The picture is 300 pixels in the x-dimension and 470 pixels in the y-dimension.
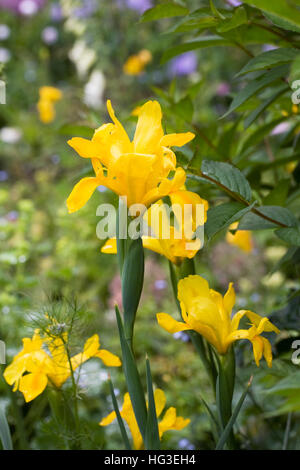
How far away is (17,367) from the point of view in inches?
22.9

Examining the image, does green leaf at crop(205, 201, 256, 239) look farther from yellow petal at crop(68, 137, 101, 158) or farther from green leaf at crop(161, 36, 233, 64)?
green leaf at crop(161, 36, 233, 64)

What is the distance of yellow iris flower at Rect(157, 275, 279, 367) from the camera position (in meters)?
0.49

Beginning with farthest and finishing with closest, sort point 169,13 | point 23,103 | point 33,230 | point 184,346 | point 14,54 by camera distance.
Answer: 1. point 14,54
2. point 23,103
3. point 33,230
4. point 184,346
5. point 169,13

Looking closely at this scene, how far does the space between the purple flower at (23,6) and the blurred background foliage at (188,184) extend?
0.01 m

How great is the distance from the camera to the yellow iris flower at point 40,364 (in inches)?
22.0

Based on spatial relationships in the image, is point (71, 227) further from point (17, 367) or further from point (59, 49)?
point (59, 49)

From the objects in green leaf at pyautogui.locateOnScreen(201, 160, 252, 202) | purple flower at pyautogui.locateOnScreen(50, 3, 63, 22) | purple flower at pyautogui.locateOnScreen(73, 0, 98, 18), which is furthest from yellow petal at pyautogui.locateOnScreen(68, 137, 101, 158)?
purple flower at pyautogui.locateOnScreen(50, 3, 63, 22)

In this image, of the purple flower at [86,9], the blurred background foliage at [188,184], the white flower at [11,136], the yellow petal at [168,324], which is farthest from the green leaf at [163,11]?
the purple flower at [86,9]

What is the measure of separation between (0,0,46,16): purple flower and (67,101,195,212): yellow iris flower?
3.52 m

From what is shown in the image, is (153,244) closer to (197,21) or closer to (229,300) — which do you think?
(229,300)

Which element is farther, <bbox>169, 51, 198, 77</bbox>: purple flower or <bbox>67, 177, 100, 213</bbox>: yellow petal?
<bbox>169, 51, 198, 77</bbox>: purple flower

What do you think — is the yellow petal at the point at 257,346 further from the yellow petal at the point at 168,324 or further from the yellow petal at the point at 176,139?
the yellow petal at the point at 176,139

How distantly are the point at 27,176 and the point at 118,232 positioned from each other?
244 cm

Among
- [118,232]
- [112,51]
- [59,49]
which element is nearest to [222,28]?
[118,232]
